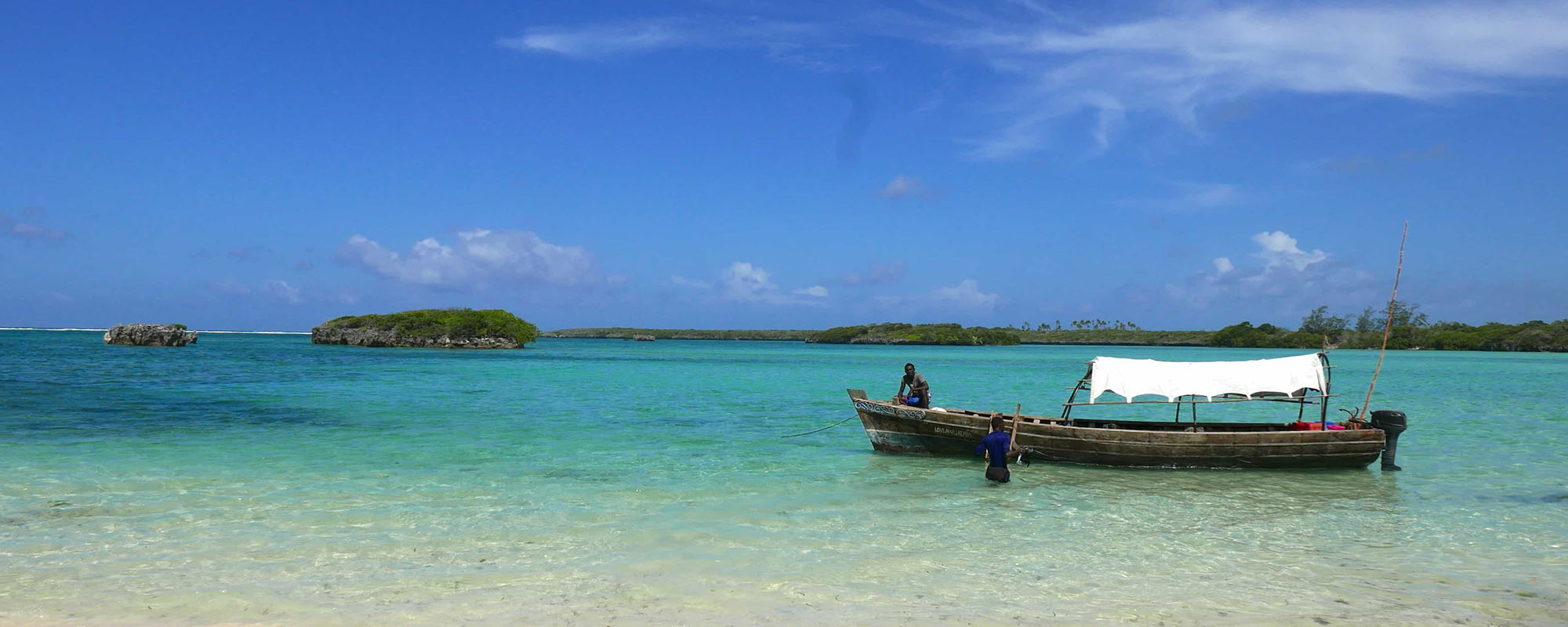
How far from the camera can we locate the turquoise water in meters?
8.68

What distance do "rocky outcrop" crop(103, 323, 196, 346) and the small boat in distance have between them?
87.2 metres

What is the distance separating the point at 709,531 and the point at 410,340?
9808 cm

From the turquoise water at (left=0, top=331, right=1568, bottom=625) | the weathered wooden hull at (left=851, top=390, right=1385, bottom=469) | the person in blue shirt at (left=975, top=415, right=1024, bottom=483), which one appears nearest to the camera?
the turquoise water at (left=0, top=331, right=1568, bottom=625)

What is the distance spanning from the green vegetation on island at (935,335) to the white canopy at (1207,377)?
555ft

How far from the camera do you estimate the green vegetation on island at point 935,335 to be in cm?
18725

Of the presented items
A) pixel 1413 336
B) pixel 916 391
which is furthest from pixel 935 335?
pixel 916 391

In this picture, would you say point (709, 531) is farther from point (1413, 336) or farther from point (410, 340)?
point (1413, 336)

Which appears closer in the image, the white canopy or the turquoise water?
the turquoise water

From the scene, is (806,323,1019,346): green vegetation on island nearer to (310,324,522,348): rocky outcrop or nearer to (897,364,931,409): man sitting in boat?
(310,324,522,348): rocky outcrop

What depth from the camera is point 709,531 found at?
12156 mm

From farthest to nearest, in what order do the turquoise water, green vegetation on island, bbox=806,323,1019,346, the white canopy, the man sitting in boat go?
green vegetation on island, bbox=806,323,1019,346, the man sitting in boat, the white canopy, the turquoise water

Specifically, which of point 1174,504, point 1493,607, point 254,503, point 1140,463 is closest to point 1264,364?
point 1140,463

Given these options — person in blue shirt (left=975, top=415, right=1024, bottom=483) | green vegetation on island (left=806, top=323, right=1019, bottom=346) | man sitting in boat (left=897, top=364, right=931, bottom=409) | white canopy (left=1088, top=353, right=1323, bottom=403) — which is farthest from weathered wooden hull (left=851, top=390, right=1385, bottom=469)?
green vegetation on island (left=806, top=323, right=1019, bottom=346)

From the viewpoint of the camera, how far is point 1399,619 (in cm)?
845
